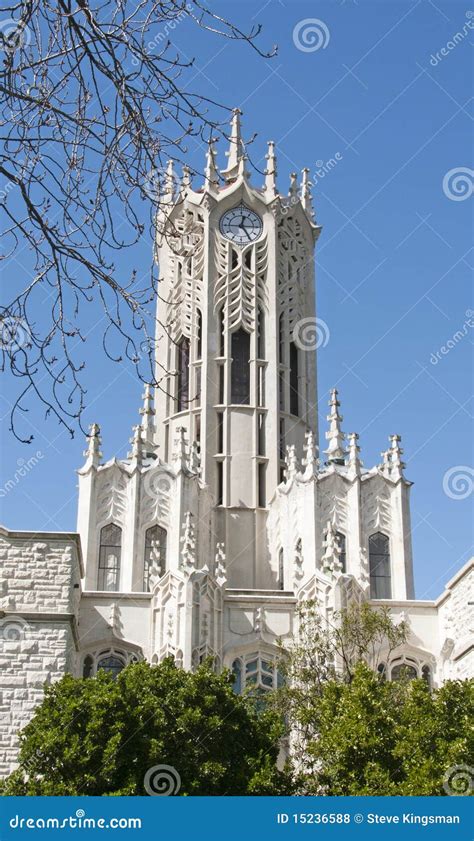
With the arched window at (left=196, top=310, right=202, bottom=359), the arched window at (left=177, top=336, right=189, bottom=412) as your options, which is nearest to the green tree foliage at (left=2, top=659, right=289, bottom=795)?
the arched window at (left=177, top=336, right=189, bottom=412)

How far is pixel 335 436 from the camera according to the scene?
46.6 m

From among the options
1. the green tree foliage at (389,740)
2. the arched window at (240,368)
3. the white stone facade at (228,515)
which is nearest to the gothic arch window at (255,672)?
the white stone facade at (228,515)

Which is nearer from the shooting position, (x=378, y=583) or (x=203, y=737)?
(x=203, y=737)

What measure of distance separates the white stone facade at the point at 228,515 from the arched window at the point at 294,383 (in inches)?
2.6

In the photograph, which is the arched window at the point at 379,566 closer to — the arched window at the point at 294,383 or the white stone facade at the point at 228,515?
the white stone facade at the point at 228,515

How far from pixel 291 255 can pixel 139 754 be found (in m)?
32.4

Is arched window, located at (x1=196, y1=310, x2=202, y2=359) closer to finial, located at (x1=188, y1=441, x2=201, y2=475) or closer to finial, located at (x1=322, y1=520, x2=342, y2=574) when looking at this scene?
finial, located at (x1=188, y1=441, x2=201, y2=475)

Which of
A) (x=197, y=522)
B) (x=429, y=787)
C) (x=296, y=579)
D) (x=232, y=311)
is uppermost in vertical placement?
(x=232, y=311)

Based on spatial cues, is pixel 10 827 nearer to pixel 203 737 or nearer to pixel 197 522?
pixel 203 737

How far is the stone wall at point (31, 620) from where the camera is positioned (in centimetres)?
2664

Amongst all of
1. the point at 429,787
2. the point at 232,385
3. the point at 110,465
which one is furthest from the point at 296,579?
the point at 429,787

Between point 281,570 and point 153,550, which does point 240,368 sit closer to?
point 281,570

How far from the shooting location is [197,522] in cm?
4331

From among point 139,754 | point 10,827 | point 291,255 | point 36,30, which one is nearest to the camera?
point 36,30
